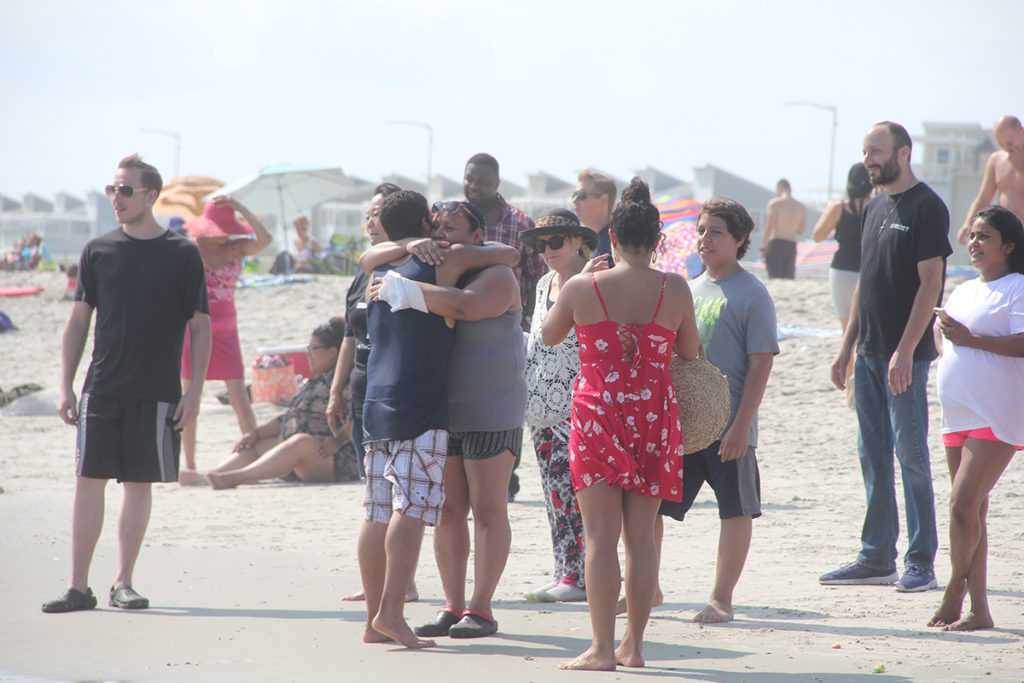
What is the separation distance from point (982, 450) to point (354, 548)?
3637 mm

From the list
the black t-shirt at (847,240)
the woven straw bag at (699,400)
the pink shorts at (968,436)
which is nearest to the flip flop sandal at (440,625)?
the woven straw bag at (699,400)

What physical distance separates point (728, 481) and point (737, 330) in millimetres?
644

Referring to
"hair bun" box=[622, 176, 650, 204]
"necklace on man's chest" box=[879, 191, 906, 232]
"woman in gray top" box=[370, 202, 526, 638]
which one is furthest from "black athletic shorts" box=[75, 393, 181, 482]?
"necklace on man's chest" box=[879, 191, 906, 232]

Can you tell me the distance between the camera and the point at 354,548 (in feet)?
23.9

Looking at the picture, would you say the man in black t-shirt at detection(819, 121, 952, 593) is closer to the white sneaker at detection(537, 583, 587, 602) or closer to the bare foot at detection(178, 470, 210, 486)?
the white sneaker at detection(537, 583, 587, 602)

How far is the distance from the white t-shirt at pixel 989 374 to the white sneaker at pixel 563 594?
183 cm

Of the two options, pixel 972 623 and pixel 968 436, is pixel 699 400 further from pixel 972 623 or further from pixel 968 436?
pixel 972 623

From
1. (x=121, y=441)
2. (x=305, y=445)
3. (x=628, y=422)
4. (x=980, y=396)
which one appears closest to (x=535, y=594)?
(x=628, y=422)

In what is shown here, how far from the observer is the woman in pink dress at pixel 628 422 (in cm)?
454

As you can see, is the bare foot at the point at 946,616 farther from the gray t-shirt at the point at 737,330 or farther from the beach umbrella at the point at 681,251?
the beach umbrella at the point at 681,251

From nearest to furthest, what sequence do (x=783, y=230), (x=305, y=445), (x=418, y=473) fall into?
(x=418, y=473)
(x=305, y=445)
(x=783, y=230)

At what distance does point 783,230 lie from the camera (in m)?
18.9

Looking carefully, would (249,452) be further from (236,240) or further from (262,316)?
(262,316)

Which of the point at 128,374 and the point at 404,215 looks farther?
the point at 128,374
